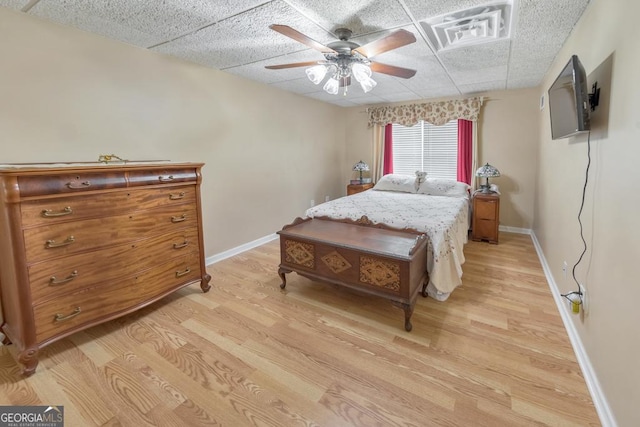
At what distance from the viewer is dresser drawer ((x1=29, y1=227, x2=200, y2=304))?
1761 millimetres

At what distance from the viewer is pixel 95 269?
1.97m

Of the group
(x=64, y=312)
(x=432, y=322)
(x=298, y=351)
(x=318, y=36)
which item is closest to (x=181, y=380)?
(x=298, y=351)

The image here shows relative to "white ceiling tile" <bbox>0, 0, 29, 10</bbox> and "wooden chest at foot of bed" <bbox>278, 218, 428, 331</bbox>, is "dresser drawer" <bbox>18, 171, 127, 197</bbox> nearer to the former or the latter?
"white ceiling tile" <bbox>0, 0, 29, 10</bbox>

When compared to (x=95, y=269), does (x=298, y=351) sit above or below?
below

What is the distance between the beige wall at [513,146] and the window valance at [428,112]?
194 mm

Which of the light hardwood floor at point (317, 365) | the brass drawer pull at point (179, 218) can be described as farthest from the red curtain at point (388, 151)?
the brass drawer pull at point (179, 218)

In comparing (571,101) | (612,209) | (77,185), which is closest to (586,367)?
(612,209)

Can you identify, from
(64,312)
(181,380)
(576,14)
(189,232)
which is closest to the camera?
(181,380)

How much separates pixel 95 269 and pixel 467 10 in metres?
2.99

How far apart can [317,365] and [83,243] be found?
5.49ft

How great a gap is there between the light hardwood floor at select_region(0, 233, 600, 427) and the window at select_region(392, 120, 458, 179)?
2689 mm

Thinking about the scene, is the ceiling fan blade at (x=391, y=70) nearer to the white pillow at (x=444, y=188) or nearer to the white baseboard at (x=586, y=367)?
the white baseboard at (x=586, y=367)

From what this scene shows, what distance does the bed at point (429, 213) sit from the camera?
2484 millimetres

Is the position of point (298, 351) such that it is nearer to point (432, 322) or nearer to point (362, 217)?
point (432, 322)
